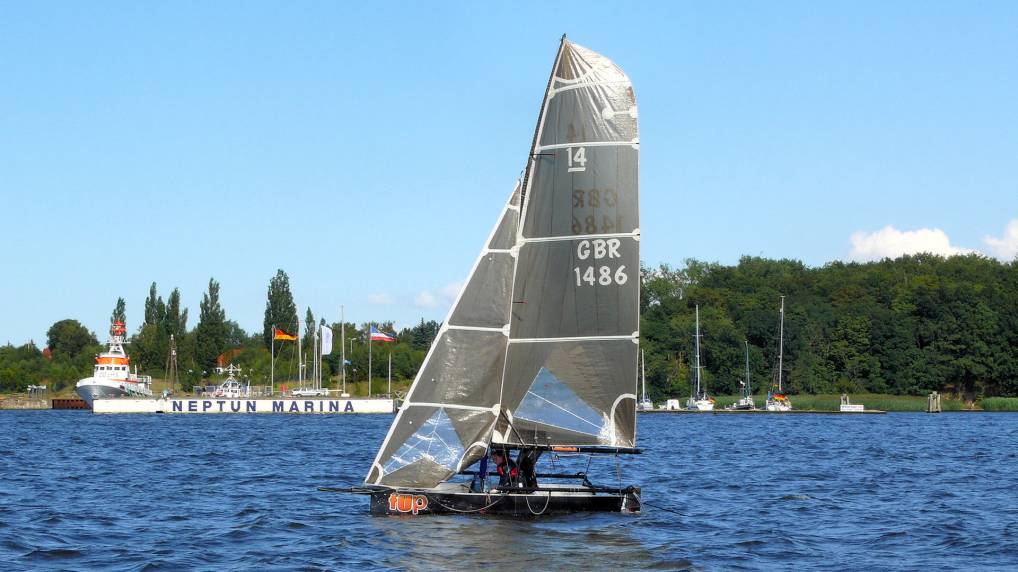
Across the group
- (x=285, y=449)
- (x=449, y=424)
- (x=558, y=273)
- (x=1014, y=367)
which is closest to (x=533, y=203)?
(x=558, y=273)

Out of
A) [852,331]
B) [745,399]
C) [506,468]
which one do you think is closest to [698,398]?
[745,399]

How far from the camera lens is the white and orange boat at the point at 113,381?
134500 mm

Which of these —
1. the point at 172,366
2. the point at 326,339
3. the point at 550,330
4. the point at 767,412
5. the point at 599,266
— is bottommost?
the point at 767,412

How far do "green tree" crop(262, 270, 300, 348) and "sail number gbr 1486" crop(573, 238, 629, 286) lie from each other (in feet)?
449

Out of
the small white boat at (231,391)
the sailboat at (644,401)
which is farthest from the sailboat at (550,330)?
the sailboat at (644,401)

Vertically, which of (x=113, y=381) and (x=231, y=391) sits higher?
(x=113, y=381)

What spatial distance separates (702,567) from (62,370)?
164856 mm

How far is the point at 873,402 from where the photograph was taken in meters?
137

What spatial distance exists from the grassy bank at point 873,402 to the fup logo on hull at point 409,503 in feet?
374

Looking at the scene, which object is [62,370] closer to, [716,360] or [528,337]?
[716,360]

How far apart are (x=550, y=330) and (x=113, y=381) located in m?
117

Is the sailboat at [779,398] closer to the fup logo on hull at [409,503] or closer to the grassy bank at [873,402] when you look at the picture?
the grassy bank at [873,402]

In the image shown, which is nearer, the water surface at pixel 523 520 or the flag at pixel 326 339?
the water surface at pixel 523 520

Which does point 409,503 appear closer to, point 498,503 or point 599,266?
point 498,503
